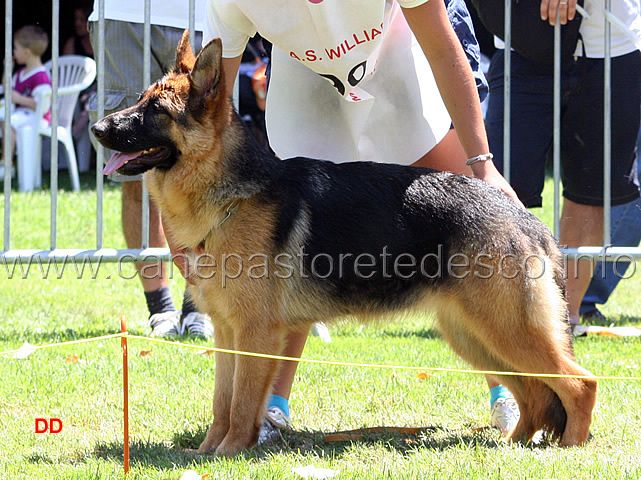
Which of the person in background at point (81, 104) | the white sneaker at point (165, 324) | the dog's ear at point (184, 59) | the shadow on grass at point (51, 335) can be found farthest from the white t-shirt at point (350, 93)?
the person in background at point (81, 104)

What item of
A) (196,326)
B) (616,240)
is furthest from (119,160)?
(616,240)

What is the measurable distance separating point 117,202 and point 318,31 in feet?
24.0

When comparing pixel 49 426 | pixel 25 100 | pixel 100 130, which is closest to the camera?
pixel 100 130

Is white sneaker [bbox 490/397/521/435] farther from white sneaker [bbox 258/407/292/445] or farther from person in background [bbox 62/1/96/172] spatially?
person in background [bbox 62/1/96/172]

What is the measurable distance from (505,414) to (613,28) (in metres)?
2.71

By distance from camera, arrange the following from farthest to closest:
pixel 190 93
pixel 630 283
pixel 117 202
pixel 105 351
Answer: pixel 117 202 < pixel 630 283 < pixel 105 351 < pixel 190 93

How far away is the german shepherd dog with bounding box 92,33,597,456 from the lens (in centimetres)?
317

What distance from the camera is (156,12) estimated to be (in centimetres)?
528

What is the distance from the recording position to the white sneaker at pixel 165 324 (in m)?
5.27

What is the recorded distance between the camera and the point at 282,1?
3324 millimetres

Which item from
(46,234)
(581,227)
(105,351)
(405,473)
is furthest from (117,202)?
(405,473)

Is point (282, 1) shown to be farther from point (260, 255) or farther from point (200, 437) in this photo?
point (200, 437)

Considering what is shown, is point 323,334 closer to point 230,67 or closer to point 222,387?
point 222,387

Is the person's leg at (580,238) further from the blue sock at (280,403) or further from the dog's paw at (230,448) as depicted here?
the dog's paw at (230,448)
